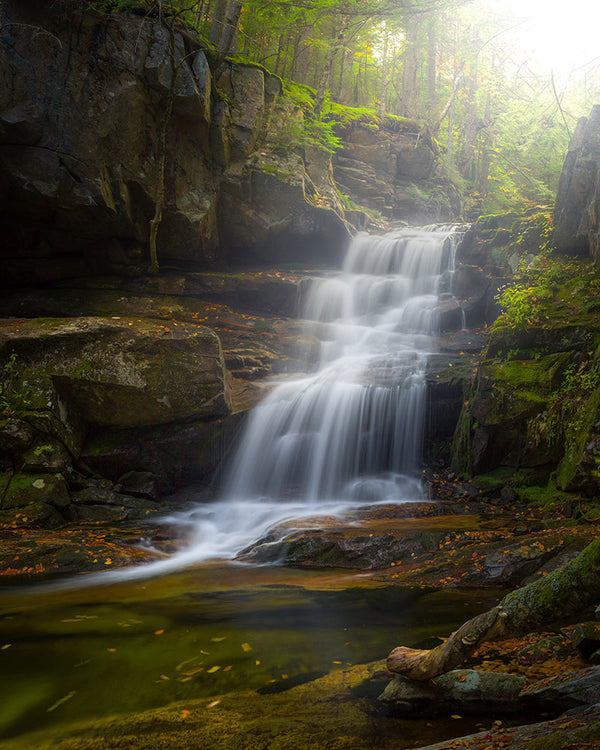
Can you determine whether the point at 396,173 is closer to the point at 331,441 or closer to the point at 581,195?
the point at 581,195

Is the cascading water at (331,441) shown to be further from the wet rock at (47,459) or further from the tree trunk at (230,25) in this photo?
the tree trunk at (230,25)

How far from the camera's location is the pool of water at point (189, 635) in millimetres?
2586

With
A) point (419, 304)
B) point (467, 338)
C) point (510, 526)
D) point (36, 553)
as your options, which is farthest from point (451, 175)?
point (36, 553)

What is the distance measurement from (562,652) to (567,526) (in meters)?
2.83

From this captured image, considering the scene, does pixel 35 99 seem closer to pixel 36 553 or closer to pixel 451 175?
pixel 36 553

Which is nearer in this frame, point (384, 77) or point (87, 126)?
point (87, 126)

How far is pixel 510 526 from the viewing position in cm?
566

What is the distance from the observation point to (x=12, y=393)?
24.6 feet

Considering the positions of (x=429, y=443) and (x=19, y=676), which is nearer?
(x=19, y=676)

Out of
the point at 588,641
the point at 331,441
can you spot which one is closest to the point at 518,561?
the point at 588,641

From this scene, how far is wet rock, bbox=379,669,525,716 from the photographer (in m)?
2.21

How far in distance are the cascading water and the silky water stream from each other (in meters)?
0.03

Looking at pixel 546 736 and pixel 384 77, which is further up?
pixel 384 77

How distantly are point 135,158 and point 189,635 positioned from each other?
10.6 meters
